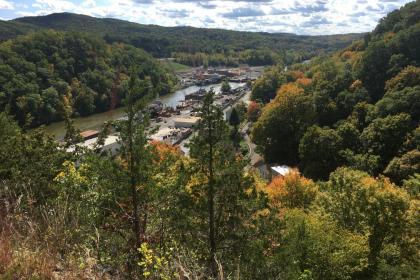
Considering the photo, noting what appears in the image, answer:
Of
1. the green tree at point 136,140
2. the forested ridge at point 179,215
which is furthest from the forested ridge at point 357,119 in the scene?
the green tree at point 136,140

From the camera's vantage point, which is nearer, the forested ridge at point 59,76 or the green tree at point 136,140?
the green tree at point 136,140

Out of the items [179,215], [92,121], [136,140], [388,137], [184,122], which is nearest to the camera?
[136,140]

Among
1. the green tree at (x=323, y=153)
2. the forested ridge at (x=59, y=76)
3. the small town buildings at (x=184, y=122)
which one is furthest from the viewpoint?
the forested ridge at (x=59, y=76)

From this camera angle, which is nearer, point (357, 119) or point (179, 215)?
point (179, 215)

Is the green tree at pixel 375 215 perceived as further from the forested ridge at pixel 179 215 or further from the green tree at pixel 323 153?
the green tree at pixel 323 153

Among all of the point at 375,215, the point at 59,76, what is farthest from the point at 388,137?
the point at 59,76

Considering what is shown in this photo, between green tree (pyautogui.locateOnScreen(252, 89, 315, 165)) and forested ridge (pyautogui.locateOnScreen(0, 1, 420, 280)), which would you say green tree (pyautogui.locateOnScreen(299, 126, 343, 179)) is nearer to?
green tree (pyautogui.locateOnScreen(252, 89, 315, 165))

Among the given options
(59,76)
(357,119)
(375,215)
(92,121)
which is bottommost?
(92,121)

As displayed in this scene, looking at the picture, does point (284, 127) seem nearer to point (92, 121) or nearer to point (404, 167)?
point (404, 167)
